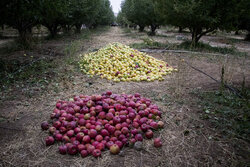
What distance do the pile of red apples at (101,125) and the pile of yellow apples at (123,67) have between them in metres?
2.32

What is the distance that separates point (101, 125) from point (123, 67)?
3.63m

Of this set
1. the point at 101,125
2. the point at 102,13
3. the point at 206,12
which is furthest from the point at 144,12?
the point at 101,125

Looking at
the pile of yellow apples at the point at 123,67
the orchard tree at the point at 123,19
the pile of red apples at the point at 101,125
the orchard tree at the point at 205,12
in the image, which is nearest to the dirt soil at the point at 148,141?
the pile of red apples at the point at 101,125

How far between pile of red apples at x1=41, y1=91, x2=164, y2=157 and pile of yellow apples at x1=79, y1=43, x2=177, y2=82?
2.32 m

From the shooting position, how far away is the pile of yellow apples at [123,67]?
19.2 feet

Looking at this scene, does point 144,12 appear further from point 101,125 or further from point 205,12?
point 101,125

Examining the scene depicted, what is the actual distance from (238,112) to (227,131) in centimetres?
76

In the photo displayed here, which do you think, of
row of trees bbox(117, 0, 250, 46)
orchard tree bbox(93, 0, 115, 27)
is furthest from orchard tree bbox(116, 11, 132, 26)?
row of trees bbox(117, 0, 250, 46)

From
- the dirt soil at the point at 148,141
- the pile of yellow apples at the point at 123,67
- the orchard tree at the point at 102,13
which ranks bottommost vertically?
the dirt soil at the point at 148,141

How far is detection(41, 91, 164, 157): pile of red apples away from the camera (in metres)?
2.58

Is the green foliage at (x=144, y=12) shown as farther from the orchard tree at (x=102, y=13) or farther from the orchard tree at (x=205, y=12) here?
the orchard tree at (x=205, y=12)

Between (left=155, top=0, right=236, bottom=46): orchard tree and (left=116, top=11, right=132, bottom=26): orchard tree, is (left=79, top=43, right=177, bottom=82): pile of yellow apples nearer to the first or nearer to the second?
(left=155, top=0, right=236, bottom=46): orchard tree

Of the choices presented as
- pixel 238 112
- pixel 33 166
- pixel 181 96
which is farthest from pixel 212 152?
pixel 33 166

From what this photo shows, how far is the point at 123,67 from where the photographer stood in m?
6.29
